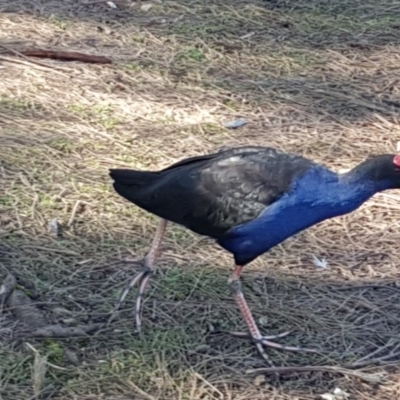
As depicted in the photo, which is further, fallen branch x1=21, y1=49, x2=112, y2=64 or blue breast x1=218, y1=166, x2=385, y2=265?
fallen branch x1=21, y1=49, x2=112, y2=64

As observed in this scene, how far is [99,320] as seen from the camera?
3.99 m

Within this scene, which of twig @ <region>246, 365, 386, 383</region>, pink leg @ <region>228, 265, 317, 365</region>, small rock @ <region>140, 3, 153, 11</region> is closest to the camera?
twig @ <region>246, 365, 386, 383</region>

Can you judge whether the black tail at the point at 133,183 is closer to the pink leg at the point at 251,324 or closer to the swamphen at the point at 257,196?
the swamphen at the point at 257,196

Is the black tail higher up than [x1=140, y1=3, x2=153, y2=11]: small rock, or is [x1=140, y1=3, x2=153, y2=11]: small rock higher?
the black tail

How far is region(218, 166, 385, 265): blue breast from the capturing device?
376 cm

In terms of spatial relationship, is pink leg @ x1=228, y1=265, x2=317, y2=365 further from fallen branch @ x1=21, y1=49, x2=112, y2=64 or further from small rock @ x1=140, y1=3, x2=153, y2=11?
small rock @ x1=140, y1=3, x2=153, y2=11

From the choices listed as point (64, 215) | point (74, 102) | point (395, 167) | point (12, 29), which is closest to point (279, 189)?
point (395, 167)

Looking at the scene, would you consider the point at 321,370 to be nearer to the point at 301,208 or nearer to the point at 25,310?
the point at 301,208

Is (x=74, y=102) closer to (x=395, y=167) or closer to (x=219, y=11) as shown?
(x=219, y=11)

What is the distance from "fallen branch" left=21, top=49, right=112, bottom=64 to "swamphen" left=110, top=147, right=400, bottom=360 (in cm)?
252

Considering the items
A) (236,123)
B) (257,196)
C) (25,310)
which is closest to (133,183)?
(257,196)

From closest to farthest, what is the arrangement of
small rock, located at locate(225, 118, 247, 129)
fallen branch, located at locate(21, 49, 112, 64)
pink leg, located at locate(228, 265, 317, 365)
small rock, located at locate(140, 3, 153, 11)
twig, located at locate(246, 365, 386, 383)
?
twig, located at locate(246, 365, 386, 383) < pink leg, located at locate(228, 265, 317, 365) < small rock, located at locate(225, 118, 247, 129) < fallen branch, located at locate(21, 49, 112, 64) < small rock, located at locate(140, 3, 153, 11)

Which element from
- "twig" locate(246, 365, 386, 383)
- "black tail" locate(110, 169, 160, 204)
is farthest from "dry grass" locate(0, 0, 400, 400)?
"black tail" locate(110, 169, 160, 204)

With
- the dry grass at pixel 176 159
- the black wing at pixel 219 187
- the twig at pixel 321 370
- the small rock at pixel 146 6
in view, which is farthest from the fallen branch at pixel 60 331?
the small rock at pixel 146 6
